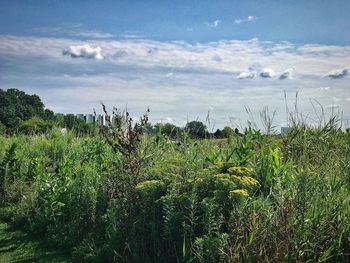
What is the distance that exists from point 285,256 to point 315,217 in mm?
578

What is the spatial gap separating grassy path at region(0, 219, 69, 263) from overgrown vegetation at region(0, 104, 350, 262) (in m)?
0.21

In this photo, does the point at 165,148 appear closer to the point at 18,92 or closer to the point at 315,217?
the point at 315,217

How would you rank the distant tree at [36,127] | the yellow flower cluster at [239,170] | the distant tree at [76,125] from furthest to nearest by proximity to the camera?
the distant tree at [36,127] < the distant tree at [76,125] < the yellow flower cluster at [239,170]

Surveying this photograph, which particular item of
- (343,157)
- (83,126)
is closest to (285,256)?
(343,157)

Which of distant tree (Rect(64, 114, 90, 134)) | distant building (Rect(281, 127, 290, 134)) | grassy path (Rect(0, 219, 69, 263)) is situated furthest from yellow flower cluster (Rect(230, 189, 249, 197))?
distant tree (Rect(64, 114, 90, 134))

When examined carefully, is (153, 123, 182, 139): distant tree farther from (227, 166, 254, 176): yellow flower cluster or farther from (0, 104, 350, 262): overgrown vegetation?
(227, 166, 254, 176): yellow flower cluster

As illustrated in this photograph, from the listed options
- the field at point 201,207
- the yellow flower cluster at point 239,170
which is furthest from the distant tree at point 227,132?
the yellow flower cluster at point 239,170

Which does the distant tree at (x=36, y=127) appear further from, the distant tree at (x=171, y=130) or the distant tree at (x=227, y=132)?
the distant tree at (x=227, y=132)

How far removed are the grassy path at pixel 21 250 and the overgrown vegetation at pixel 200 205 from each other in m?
0.21

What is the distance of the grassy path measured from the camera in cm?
717

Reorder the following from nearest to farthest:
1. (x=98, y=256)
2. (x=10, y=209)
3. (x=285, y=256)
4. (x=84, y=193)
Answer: (x=285, y=256) < (x=98, y=256) < (x=84, y=193) < (x=10, y=209)

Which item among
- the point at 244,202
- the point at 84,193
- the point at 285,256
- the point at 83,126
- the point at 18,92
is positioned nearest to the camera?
the point at 285,256

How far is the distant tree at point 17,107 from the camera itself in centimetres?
7594

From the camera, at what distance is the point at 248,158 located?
22.6 feet
